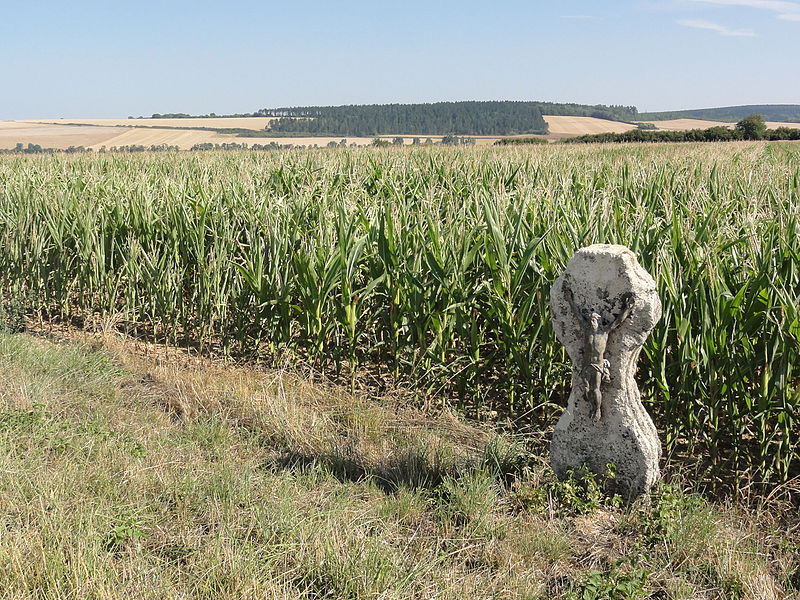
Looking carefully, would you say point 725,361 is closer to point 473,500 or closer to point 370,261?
point 473,500

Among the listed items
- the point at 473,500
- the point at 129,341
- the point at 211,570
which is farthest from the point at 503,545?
the point at 129,341

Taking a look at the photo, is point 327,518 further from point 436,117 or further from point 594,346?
point 436,117

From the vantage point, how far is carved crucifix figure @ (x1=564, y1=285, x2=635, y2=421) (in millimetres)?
2492

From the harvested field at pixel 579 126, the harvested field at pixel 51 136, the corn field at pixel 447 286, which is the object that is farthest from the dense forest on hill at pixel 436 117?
the corn field at pixel 447 286

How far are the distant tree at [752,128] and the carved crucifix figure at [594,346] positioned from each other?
119 feet

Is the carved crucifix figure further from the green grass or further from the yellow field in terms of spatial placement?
the yellow field

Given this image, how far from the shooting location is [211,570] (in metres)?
2.19

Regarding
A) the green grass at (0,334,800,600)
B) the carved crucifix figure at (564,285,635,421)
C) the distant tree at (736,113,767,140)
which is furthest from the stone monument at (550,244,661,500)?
the distant tree at (736,113,767,140)

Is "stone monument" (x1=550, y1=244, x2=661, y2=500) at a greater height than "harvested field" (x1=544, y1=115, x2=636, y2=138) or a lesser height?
lesser

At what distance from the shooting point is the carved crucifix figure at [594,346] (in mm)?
2492

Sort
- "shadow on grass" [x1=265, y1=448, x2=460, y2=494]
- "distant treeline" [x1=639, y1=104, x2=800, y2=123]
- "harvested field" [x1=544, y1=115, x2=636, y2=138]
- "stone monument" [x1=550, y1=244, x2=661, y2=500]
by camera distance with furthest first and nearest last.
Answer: "distant treeline" [x1=639, y1=104, x2=800, y2=123] → "harvested field" [x1=544, y1=115, x2=636, y2=138] → "shadow on grass" [x1=265, y1=448, x2=460, y2=494] → "stone monument" [x1=550, y1=244, x2=661, y2=500]

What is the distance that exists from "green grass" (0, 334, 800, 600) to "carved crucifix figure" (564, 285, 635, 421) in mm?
451

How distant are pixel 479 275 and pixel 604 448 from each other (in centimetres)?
139

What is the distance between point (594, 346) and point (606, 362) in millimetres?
89
